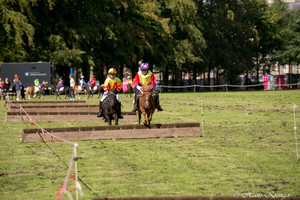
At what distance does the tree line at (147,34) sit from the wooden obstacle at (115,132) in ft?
121

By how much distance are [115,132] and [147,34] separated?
151ft

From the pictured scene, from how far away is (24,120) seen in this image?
23562mm

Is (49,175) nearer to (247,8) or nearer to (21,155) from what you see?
(21,155)

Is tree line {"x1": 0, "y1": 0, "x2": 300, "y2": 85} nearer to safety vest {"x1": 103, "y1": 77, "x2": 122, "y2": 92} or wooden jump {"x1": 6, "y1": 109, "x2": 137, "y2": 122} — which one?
wooden jump {"x1": 6, "y1": 109, "x2": 137, "y2": 122}

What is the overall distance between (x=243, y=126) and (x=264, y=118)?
12.7ft

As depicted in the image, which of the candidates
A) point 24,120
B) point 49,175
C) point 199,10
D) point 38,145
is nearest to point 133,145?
point 38,145

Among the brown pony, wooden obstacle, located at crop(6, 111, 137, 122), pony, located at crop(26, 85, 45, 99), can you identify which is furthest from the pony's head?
pony, located at crop(26, 85, 45, 99)

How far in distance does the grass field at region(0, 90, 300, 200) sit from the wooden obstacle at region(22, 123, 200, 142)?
293 millimetres

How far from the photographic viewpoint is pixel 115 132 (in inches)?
641

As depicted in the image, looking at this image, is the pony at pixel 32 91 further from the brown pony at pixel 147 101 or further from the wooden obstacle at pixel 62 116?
the brown pony at pixel 147 101

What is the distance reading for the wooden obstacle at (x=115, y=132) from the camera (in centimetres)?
1572

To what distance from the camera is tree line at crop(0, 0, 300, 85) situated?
54.6 meters

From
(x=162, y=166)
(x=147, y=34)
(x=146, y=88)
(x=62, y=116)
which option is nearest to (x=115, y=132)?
(x=146, y=88)

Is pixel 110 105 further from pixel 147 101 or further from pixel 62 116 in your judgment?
pixel 62 116
